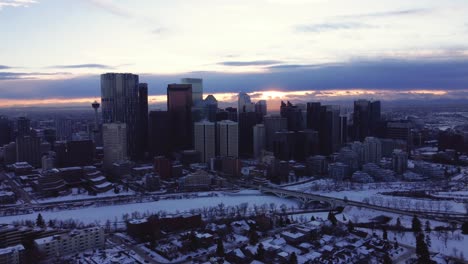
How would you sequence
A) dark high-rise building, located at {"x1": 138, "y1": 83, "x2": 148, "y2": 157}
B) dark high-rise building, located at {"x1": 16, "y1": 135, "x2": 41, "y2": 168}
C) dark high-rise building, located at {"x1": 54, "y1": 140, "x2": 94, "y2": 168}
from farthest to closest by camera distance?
1. dark high-rise building, located at {"x1": 138, "y1": 83, "x2": 148, "y2": 157}
2. dark high-rise building, located at {"x1": 16, "y1": 135, "x2": 41, "y2": 168}
3. dark high-rise building, located at {"x1": 54, "y1": 140, "x2": 94, "y2": 168}

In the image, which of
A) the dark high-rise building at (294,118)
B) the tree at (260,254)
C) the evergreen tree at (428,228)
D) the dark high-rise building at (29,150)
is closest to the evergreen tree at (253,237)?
the tree at (260,254)

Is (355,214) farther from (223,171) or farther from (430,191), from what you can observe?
(223,171)

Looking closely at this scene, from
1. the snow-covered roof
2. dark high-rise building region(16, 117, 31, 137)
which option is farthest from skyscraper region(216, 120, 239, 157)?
the snow-covered roof

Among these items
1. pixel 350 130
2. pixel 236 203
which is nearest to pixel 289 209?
pixel 236 203

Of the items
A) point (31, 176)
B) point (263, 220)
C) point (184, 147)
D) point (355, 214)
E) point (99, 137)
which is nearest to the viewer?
point (263, 220)

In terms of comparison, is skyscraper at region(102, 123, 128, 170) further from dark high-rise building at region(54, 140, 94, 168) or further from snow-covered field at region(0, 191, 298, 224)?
snow-covered field at region(0, 191, 298, 224)

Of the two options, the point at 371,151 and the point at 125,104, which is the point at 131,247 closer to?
the point at 371,151

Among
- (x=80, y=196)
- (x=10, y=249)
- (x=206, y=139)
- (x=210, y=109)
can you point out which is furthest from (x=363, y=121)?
(x=10, y=249)

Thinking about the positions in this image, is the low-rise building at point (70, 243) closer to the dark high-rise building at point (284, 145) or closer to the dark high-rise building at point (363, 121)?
the dark high-rise building at point (284, 145)
